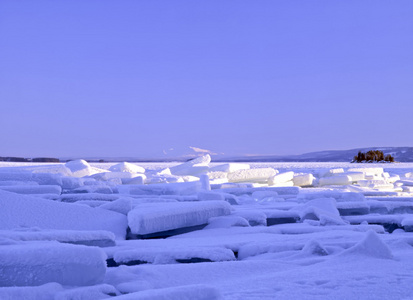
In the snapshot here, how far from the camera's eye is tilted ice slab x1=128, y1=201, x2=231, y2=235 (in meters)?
2.47

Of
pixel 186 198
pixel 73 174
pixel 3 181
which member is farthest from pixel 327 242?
pixel 73 174

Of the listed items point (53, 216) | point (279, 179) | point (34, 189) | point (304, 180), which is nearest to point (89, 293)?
point (53, 216)

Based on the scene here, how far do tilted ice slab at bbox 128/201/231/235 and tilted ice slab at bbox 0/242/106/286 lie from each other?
43.3 inches

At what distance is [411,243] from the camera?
2236mm

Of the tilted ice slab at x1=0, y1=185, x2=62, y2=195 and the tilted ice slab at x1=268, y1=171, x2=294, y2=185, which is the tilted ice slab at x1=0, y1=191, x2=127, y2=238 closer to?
the tilted ice slab at x1=0, y1=185, x2=62, y2=195

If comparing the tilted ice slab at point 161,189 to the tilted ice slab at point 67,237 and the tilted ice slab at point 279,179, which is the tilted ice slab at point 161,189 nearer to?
the tilted ice slab at point 67,237

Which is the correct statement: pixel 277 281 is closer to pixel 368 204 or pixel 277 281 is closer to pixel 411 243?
pixel 411 243

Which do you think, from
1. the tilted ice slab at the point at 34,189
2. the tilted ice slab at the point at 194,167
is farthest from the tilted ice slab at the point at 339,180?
the tilted ice slab at the point at 34,189

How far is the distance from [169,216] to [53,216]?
28.8 inches

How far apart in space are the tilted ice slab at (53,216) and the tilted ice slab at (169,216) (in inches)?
6.1

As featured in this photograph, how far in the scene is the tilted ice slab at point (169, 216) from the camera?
8.10 ft

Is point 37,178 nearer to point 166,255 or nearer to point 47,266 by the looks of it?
point 166,255

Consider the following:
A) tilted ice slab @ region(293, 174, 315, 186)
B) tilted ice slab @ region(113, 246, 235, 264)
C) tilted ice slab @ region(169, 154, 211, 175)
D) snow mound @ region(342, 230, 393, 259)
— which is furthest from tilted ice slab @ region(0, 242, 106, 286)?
tilted ice slab @ region(169, 154, 211, 175)

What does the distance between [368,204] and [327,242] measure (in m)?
1.89
